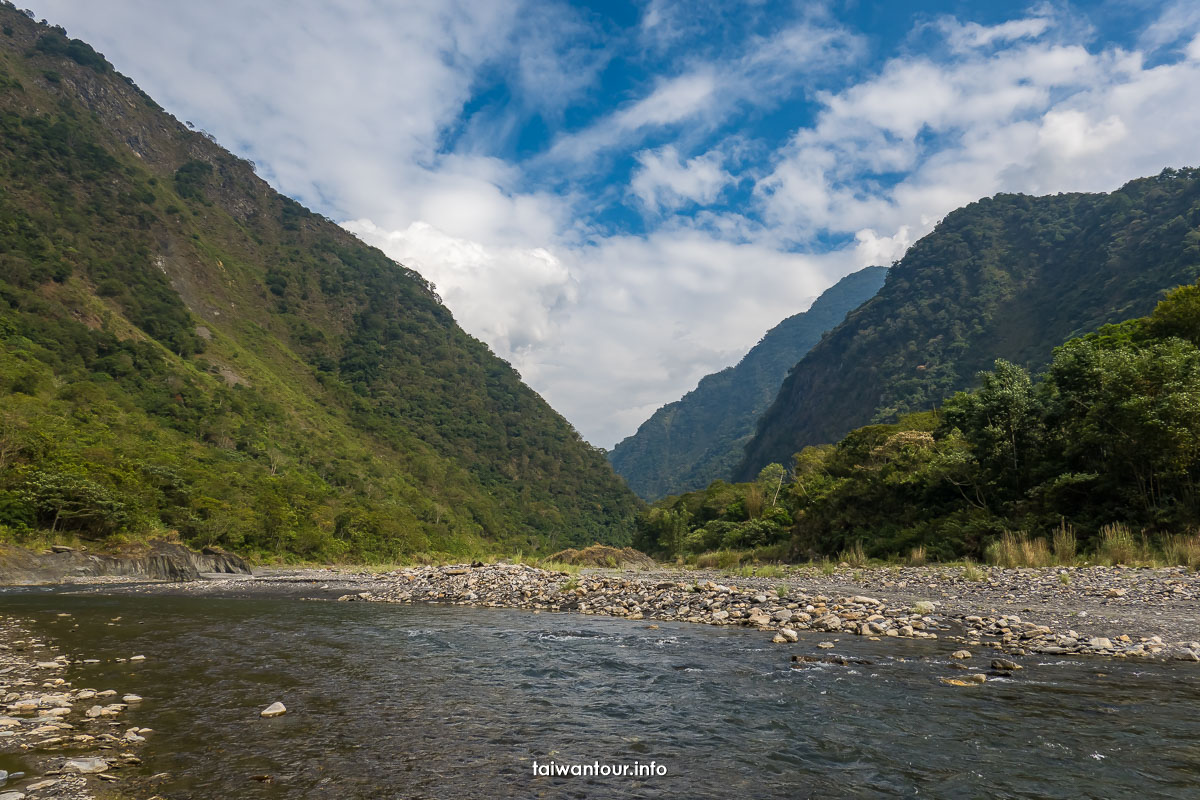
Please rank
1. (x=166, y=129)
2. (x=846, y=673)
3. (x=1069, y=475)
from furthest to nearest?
(x=166, y=129), (x=1069, y=475), (x=846, y=673)

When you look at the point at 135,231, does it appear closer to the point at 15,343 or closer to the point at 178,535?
the point at 15,343

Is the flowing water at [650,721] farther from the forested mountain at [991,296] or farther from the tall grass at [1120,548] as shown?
the forested mountain at [991,296]

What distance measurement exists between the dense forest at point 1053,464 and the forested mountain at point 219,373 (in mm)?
47085

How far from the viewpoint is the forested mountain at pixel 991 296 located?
109 m

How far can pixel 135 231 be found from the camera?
106 meters

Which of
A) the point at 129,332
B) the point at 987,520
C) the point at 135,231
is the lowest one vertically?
the point at 987,520

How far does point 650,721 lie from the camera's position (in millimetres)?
6445

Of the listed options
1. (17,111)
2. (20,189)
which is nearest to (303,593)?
(20,189)

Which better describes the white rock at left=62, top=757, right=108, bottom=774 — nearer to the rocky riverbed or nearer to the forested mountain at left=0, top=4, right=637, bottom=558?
the rocky riverbed

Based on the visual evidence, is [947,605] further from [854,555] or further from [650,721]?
[854,555]

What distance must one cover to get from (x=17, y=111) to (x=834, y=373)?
194824 millimetres

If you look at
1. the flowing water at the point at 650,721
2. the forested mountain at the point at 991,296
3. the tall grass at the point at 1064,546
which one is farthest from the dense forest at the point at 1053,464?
the forested mountain at the point at 991,296

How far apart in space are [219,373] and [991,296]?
163 meters

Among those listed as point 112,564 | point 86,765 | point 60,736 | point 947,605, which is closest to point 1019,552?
point 947,605
